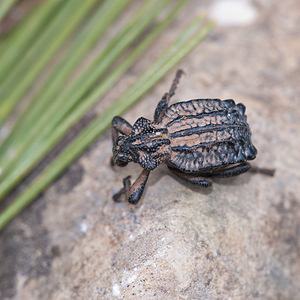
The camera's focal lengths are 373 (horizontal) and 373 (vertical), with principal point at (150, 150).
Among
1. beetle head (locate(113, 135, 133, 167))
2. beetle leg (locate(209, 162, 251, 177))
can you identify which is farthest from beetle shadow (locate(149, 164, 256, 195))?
beetle head (locate(113, 135, 133, 167))

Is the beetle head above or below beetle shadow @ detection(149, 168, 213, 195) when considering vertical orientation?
above

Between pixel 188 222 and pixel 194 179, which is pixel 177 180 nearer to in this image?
pixel 194 179

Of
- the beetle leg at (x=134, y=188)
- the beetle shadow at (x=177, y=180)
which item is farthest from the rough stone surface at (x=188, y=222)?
the beetle leg at (x=134, y=188)

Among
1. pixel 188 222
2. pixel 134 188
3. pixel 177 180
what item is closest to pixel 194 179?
pixel 177 180

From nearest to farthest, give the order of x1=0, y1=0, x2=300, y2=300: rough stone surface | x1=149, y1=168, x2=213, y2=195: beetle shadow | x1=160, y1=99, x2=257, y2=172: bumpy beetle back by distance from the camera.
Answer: x1=0, y1=0, x2=300, y2=300: rough stone surface → x1=160, y1=99, x2=257, y2=172: bumpy beetle back → x1=149, y1=168, x2=213, y2=195: beetle shadow

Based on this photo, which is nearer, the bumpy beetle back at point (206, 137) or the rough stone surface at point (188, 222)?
the rough stone surface at point (188, 222)

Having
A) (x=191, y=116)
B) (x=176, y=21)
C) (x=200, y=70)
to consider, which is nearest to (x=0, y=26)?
(x=176, y=21)

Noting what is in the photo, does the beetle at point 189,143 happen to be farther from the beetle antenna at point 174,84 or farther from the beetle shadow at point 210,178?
the beetle antenna at point 174,84

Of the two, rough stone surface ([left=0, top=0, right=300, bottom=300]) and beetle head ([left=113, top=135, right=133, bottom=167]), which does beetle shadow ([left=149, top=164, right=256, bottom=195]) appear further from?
beetle head ([left=113, top=135, right=133, bottom=167])
